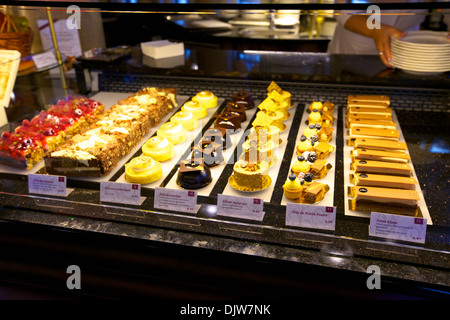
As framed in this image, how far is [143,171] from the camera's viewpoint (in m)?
2.31

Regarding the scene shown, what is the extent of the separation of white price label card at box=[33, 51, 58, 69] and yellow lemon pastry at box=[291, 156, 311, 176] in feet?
7.37

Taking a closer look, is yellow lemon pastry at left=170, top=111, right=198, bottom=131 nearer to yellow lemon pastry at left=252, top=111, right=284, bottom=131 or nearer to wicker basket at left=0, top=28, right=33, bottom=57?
yellow lemon pastry at left=252, top=111, right=284, bottom=131

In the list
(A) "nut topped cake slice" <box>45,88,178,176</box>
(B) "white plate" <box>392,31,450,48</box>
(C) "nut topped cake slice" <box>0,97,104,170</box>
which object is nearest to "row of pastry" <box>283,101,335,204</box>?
(B) "white plate" <box>392,31,450,48</box>

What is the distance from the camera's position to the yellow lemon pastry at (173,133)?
2.72 m

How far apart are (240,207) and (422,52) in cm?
160

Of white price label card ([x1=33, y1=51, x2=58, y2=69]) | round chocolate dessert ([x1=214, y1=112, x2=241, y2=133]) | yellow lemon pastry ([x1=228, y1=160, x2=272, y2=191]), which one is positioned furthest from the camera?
white price label card ([x1=33, y1=51, x2=58, y2=69])

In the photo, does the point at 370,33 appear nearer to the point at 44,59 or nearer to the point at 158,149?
the point at 158,149

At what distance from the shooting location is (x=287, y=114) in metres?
3.06

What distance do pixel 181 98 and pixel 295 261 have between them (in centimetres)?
203

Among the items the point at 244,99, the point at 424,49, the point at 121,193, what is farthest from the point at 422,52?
the point at 121,193

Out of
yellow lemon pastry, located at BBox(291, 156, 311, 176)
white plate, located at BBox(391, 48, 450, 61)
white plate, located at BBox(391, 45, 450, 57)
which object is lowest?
yellow lemon pastry, located at BBox(291, 156, 311, 176)

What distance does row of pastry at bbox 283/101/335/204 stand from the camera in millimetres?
2076

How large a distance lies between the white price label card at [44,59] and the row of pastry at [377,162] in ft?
7.82
